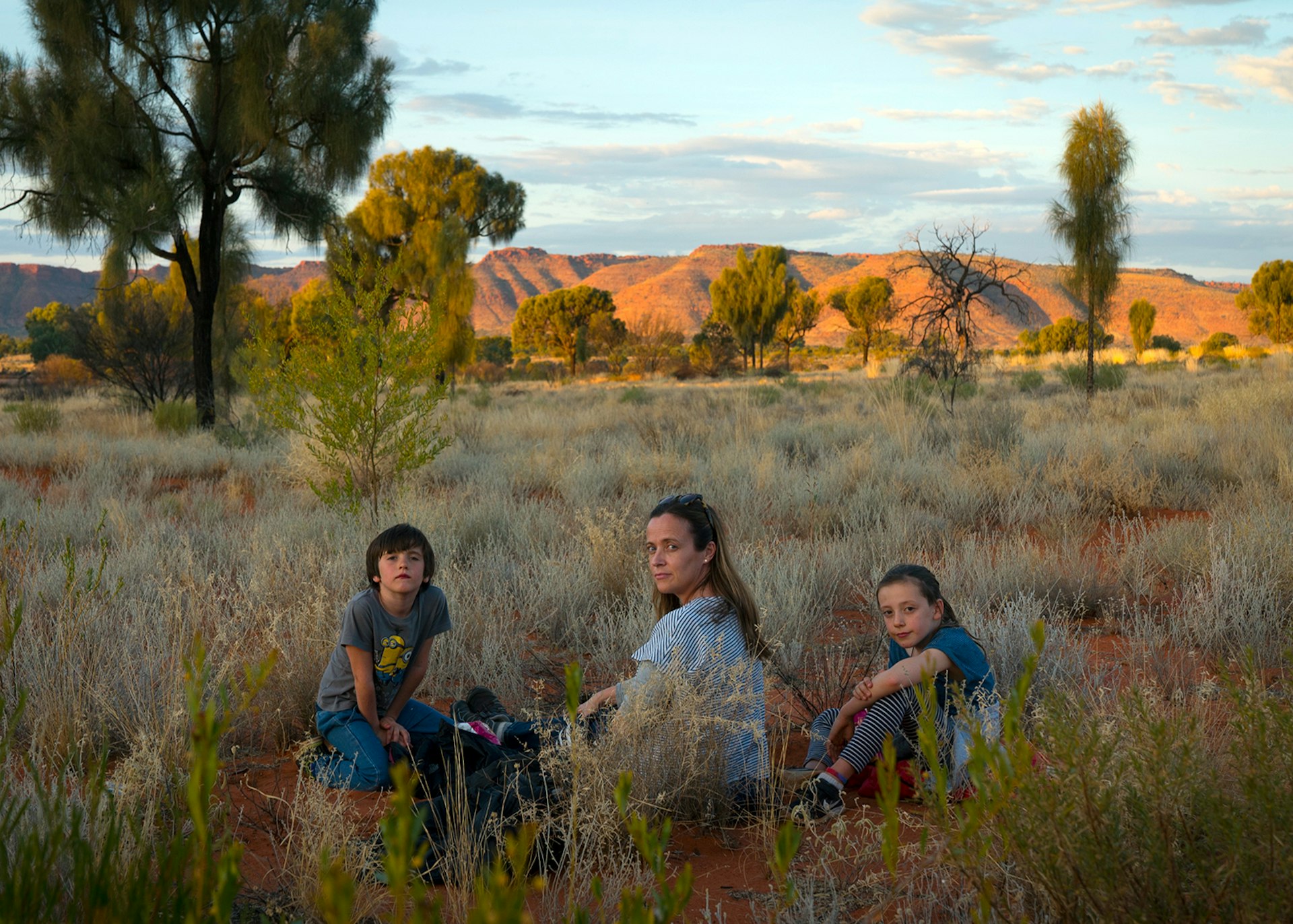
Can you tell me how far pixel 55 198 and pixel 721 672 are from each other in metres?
13.8

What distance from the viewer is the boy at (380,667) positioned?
3381 mm

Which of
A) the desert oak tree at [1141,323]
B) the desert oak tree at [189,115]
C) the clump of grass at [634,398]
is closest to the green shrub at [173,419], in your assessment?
the desert oak tree at [189,115]

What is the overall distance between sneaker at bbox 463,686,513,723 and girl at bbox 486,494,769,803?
0.18 m

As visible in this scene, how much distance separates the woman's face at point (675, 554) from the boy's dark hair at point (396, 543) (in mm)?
872

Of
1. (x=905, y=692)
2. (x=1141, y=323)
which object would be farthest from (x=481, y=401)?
(x=1141, y=323)

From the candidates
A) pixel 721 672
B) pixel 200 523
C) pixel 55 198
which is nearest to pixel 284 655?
pixel 721 672

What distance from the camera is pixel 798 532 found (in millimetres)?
7469

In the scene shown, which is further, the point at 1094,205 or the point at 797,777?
the point at 1094,205

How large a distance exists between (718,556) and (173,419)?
13.8 metres

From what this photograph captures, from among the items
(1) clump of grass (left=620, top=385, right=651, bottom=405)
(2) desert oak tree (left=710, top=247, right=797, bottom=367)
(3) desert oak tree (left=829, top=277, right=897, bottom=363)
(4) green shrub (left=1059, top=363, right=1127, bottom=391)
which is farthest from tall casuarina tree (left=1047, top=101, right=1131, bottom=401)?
(3) desert oak tree (left=829, top=277, right=897, bottom=363)

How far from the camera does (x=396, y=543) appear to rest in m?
3.48

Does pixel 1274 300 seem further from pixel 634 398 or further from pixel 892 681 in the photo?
pixel 892 681

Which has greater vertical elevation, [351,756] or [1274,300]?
[1274,300]

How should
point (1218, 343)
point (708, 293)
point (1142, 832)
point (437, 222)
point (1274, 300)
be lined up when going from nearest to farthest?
1. point (1142, 832)
2. point (437, 222)
3. point (1274, 300)
4. point (1218, 343)
5. point (708, 293)
